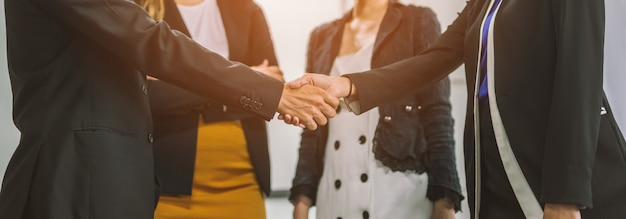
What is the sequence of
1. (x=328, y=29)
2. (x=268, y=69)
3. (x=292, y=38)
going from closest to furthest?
(x=268, y=69)
(x=328, y=29)
(x=292, y=38)

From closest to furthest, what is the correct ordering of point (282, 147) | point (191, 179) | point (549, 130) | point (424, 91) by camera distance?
1. point (549, 130)
2. point (191, 179)
3. point (424, 91)
4. point (282, 147)

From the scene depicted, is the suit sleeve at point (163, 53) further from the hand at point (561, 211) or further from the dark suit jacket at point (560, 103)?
the hand at point (561, 211)

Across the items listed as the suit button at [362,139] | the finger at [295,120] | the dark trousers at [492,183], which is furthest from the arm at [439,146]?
the dark trousers at [492,183]

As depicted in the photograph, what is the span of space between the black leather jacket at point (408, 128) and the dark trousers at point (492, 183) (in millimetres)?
484

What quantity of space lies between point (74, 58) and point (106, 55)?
7 cm

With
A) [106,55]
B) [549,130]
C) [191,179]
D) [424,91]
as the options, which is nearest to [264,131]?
[191,179]

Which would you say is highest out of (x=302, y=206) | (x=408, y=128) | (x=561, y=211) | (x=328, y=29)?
(x=328, y=29)

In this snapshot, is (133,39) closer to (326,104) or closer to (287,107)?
(287,107)

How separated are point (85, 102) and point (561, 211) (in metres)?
0.79

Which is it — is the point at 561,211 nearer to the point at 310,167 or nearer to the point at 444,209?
the point at 444,209

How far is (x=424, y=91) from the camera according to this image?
1.72m

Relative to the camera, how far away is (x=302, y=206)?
181 centimetres

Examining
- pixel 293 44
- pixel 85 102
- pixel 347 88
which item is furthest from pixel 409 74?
pixel 293 44

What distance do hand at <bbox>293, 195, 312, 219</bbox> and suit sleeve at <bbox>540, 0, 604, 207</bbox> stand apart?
893 mm
